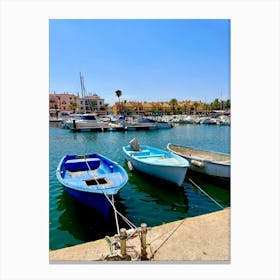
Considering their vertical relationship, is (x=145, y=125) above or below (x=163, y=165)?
above

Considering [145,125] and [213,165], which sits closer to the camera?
[213,165]

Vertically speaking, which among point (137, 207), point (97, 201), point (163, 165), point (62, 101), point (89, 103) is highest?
point (89, 103)

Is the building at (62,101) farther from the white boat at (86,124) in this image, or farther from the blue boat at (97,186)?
the blue boat at (97,186)

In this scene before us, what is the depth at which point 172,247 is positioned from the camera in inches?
88.8

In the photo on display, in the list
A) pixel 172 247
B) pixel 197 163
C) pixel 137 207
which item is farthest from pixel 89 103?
pixel 172 247

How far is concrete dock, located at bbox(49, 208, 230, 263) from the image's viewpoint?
84.6 inches

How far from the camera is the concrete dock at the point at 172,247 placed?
2148 mm

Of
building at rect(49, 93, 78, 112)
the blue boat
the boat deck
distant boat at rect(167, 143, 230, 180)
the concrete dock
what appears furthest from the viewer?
building at rect(49, 93, 78, 112)

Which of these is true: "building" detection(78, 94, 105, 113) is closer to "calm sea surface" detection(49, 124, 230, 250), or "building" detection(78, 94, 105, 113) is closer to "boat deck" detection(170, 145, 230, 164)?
"boat deck" detection(170, 145, 230, 164)

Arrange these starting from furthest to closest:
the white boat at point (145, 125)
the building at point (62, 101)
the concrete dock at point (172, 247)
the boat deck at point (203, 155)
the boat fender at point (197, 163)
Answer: the white boat at point (145, 125) → the building at point (62, 101) → the boat deck at point (203, 155) → the boat fender at point (197, 163) → the concrete dock at point (172, 247)

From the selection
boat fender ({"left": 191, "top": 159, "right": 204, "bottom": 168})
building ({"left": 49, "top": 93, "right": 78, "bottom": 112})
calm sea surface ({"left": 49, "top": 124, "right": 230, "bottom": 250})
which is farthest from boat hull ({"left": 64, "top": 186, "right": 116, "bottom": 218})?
building ({"left": 49, "top": 93, "right": 78, "bottom": 112})

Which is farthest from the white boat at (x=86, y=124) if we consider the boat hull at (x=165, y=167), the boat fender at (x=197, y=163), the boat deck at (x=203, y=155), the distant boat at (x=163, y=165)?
the boat fender at (x=197, y=163)

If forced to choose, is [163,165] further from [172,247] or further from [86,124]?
[86,124]
